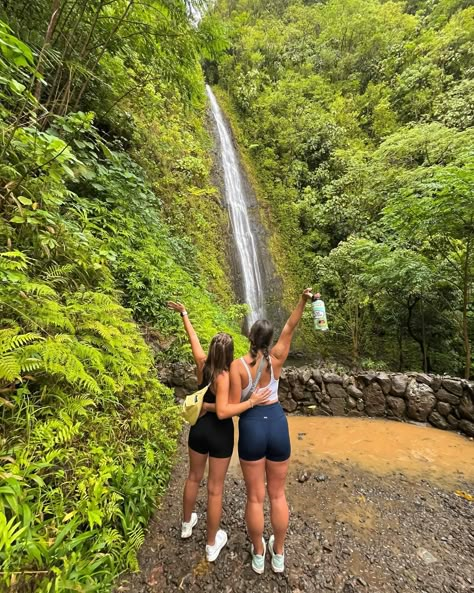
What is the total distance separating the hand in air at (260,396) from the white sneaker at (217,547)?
1250 mm

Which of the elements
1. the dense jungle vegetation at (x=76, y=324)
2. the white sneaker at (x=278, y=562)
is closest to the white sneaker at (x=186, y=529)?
the dense jungle vegetation at (x=76, y=324)

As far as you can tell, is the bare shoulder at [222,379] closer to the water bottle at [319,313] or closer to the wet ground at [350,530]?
the water bottle at [319,313]

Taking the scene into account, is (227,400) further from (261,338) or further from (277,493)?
(277,493)

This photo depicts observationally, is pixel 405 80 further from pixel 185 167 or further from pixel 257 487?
pixel 257 487

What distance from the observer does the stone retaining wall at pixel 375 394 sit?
465cm

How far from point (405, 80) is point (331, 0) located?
56.1ft

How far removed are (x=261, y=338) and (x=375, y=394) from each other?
4.27 meters

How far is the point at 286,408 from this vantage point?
18.0 feet

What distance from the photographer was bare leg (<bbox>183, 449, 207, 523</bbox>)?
7.00 feet

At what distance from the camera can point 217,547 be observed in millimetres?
2170

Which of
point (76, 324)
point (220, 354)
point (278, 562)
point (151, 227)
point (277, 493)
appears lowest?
point (278, 562)

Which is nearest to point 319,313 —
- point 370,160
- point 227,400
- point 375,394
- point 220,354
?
point 220,354

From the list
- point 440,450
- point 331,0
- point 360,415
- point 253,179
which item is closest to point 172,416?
point 360,415

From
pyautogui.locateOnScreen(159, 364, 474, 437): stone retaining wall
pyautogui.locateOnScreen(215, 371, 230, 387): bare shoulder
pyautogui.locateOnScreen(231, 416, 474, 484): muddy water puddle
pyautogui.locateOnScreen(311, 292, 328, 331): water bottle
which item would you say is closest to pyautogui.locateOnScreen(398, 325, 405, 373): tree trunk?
pyautogui.locateOnScreen(159, 364, 474, 437): stone retaining wall
